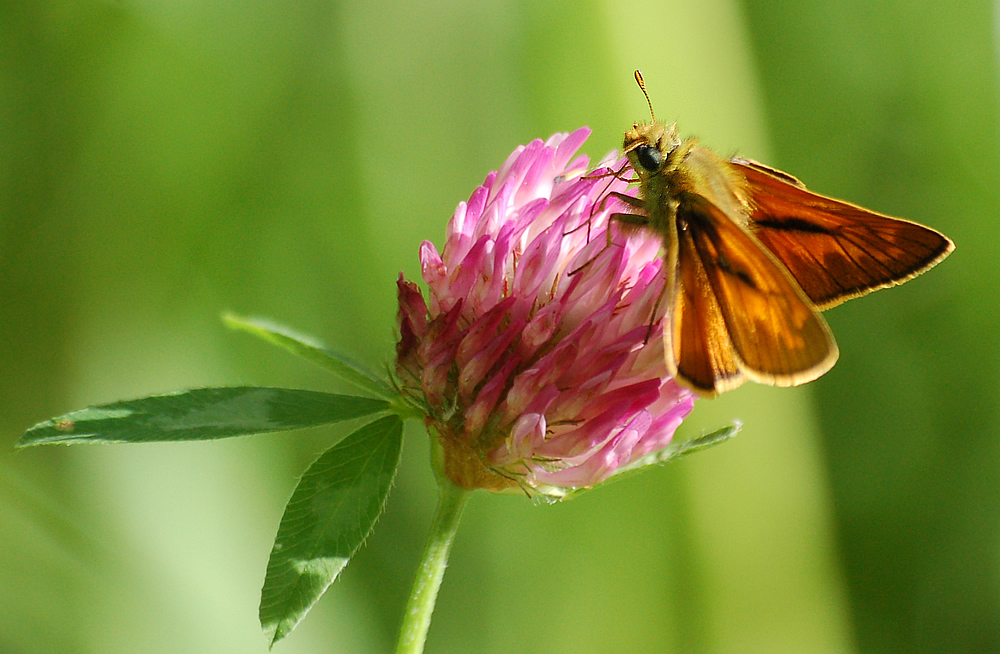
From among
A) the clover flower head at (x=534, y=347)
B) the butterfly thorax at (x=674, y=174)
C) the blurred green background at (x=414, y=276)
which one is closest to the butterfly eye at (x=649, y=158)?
the butterfly thorax at (x=674, y=174)

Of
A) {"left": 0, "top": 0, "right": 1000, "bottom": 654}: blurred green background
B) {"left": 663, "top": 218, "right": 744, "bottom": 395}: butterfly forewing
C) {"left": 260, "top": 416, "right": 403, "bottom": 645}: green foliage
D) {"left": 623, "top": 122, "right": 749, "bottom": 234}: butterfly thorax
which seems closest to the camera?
{"left": 260, "top": 416, "right": 403, "bottom": 645}: green foliage

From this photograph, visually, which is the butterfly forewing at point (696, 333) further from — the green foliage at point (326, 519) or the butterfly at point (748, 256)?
the green foliage at point (326, 519)

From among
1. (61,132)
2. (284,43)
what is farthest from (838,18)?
(61,132)

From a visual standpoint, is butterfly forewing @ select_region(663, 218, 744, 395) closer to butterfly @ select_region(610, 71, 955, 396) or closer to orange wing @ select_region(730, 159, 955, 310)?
butterfly @ select_region(610, 71, 955, 396)

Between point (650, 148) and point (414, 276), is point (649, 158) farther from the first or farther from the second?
point (414, 276)

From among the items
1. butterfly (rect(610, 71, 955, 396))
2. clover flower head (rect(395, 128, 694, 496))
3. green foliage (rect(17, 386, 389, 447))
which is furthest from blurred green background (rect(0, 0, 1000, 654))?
butterfly (rect(610, 71, 955, 396))

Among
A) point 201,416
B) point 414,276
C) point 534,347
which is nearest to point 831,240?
point 534,347

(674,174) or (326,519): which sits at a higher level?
(674,174)
